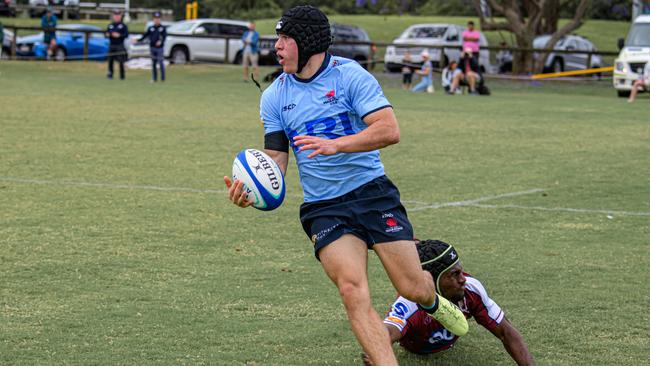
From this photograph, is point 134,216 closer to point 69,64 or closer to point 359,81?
point 359,81

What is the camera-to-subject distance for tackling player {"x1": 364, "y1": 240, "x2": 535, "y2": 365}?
6.07 metres

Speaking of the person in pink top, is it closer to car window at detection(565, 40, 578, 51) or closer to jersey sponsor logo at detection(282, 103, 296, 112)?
car window at detection(565, 40, 578, 51)

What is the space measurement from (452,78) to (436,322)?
2618cm

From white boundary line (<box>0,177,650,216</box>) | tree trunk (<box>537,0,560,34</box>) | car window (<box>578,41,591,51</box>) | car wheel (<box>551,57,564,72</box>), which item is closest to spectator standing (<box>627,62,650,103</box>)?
car wheel (<box>551,57,564,72</box>)

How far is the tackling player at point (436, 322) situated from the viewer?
6.07 meters

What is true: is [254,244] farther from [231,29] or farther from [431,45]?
[231,29]

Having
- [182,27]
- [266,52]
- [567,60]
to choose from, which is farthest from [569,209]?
[182,27]

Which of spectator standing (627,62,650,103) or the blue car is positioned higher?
spectator standing (627,62,650,103)

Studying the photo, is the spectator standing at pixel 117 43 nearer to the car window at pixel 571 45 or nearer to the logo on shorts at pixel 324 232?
the car window at pixel 571 45

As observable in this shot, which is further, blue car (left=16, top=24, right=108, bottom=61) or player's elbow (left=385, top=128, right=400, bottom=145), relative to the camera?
blue car (left=16, top=24, right=108, bottom=61)

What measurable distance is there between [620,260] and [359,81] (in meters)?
4.11

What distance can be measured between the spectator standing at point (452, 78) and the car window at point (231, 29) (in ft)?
44.4

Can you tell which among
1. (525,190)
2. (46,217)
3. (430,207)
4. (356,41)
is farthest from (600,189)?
(356,41)

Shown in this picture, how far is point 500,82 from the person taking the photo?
37219 millimetres
